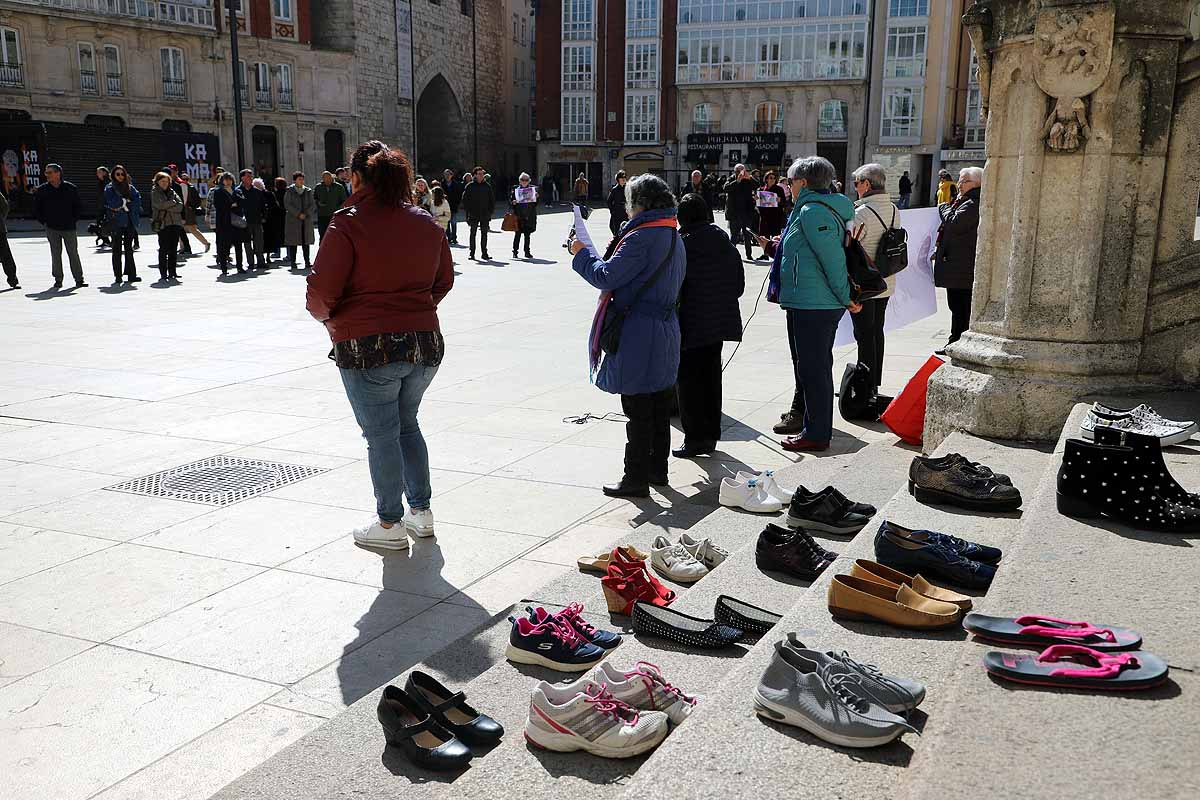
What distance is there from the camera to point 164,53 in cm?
4069

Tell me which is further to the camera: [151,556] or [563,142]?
[563,142]

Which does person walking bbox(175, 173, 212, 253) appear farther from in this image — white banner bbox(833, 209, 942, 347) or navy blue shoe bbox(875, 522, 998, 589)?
navy blue shoe bbox(875, 522, 998, 589)

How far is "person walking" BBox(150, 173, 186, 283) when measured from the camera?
16906 millimetres

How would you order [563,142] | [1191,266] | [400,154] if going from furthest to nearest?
[563,142], [1191,266], [400,154]

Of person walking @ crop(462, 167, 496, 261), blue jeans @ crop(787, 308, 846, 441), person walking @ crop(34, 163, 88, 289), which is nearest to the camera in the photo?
blue jeans @ crop(787, 308, 846, 441)

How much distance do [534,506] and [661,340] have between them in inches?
44.8

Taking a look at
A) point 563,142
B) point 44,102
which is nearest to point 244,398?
point 44,102

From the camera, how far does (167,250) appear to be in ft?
55.6

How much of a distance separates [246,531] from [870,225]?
15.9 feet

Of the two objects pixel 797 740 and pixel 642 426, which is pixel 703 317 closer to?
pixel 642 426

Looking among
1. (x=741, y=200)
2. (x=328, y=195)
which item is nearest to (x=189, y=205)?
(x=328, y=195)

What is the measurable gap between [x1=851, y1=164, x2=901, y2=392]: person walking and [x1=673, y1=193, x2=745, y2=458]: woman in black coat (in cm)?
138

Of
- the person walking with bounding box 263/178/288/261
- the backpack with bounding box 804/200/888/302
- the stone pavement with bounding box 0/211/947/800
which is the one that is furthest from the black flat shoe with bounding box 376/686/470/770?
the person walking with bounding box 263/178/288/261

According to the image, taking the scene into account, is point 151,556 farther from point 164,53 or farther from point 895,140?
point 895,140
